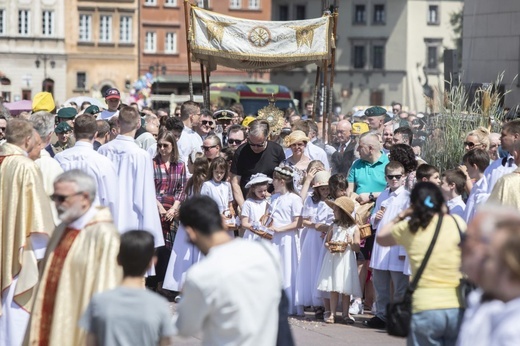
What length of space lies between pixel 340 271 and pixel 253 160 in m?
1.79

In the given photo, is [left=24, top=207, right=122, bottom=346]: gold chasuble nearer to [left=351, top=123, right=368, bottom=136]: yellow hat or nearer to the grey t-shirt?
the grey t-shirt

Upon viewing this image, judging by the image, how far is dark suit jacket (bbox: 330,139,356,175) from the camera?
15.4 metres

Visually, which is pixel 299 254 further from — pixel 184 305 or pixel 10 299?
pixel 184 305

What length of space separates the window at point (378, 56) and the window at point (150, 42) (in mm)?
15007

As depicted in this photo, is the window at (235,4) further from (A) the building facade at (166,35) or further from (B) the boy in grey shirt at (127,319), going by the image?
(B) the boy in grey shirt at (127,319)

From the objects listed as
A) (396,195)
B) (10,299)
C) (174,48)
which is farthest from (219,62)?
(174,48)

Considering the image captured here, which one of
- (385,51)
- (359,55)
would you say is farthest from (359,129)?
(359,55)

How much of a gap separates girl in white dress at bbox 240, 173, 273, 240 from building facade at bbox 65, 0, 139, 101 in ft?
216

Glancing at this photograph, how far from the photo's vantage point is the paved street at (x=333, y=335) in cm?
1155

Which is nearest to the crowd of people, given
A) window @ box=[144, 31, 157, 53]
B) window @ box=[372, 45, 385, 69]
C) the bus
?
the bus

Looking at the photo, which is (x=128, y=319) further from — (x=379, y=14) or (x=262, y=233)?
(x=379, y=14)

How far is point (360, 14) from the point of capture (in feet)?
286

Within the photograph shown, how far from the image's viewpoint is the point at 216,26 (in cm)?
1831

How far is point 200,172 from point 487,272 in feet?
29.9
